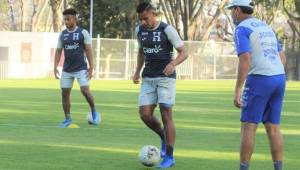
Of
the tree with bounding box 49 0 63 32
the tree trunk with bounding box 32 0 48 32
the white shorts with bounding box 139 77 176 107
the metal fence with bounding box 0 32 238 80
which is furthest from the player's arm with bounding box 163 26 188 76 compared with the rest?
the tree trunk with bounding box 32 0 48 32

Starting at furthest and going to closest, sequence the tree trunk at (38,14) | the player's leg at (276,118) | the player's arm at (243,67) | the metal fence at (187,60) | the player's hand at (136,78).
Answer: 1. the tree trunk at (38,14)
2. the metal fence at (187,60)
3. the player's hand at (136,78)
4. the player's leg at (276,118)
5. the player's arm at (243,67)

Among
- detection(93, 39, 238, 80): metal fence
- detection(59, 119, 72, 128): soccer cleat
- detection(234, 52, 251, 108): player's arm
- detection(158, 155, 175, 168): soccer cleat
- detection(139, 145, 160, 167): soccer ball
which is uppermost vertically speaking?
detection(234, 52, 251, 108): player's arm

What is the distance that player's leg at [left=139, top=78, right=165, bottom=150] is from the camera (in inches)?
406

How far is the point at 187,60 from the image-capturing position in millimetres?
53156

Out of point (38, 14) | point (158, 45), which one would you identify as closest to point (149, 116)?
point (158, 45)

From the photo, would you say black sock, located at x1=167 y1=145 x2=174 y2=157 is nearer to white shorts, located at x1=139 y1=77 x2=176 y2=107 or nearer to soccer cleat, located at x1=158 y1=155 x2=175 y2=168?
soccer cleat, located at x1=158 y1=155 x2=175 y2=168

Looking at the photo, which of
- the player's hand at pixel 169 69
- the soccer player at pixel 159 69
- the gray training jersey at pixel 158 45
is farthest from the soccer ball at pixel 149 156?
the gray training jersey at pixel 158 45

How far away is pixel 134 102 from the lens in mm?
24266

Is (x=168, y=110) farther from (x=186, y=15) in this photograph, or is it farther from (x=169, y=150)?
(x=186, y=15)

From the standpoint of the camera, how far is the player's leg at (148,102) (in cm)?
1030

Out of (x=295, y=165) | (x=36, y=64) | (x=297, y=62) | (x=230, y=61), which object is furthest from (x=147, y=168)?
(x=297, y=62)

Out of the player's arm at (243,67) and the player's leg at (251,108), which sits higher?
the player's arm at (243,67)

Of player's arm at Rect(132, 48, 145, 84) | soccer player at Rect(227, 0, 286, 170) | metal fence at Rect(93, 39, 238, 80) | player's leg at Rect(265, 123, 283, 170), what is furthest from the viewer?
metal fence at Rect(93, 39, 238, 80)

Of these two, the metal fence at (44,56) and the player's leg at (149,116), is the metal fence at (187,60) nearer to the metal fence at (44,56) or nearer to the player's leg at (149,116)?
the metal fence at (44,56)
